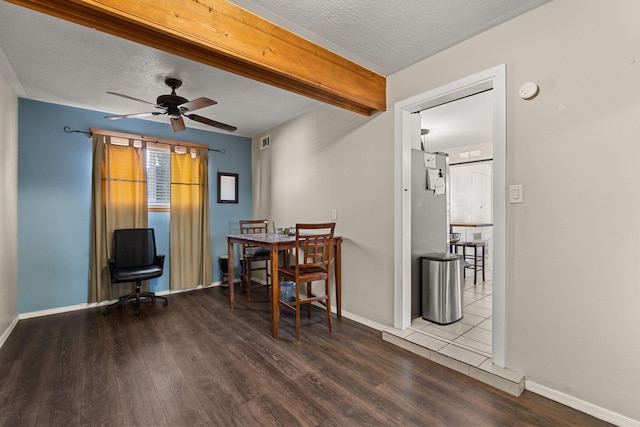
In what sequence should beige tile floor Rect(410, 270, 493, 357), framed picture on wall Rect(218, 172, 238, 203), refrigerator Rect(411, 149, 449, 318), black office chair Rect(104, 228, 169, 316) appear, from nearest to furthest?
1. beige tile floor Rect(410, 270, 493, 357)
2. refrigerator Rect(411, 149, 449, 318)
3. black office chair Rect(104, 228, 169, 316)
4. framed picture on wall Rect(218, 172, 238, 203)

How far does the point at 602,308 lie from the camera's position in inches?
64.5

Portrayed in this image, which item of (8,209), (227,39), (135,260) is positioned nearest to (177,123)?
(227,39)

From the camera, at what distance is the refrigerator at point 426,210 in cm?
294

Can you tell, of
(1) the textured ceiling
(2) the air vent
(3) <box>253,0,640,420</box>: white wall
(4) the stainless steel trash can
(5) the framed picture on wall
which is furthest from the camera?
(5) the framed picture on wall

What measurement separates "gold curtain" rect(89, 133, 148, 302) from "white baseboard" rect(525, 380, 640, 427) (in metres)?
4.45

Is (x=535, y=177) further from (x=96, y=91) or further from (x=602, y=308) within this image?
(x=96, y=91)

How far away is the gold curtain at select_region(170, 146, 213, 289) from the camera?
13.9 ft

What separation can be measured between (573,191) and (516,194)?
29 centimetres

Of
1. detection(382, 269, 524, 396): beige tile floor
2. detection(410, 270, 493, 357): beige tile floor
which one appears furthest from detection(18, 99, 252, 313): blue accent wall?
detection(410, 270, 493, 357): beige tile floor

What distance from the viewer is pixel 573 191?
5.70 ft

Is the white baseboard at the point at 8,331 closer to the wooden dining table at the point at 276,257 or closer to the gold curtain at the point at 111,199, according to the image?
the gold curtain at the point at 111,199

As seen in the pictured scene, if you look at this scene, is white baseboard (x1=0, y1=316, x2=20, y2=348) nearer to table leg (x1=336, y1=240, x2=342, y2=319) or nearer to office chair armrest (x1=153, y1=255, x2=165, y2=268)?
office chair armrest (x1=153, y1=255, x2=165, y2=268)

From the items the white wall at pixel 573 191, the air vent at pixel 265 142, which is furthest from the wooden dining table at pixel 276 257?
the air vent at pixel 265 142

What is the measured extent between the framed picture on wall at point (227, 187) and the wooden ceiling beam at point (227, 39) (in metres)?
2.82
